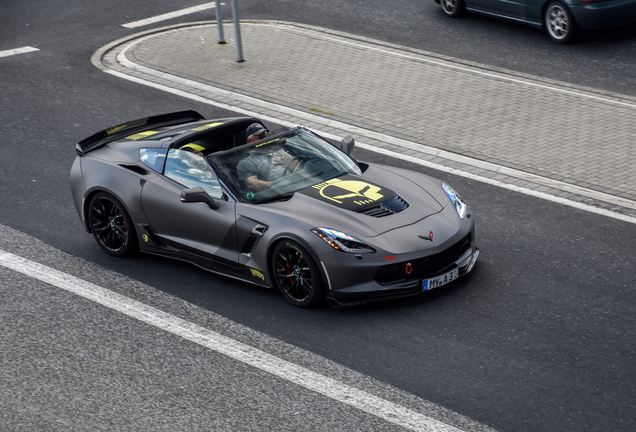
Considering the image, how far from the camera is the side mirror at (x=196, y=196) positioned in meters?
7.36

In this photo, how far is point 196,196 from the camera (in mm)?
7359

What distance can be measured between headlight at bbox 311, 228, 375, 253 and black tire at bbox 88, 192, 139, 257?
219cm

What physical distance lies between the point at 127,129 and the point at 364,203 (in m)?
3.00

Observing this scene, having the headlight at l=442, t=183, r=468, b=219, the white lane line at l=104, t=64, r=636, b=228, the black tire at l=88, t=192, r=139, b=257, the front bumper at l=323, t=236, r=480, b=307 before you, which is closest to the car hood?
the headlight at l=442, t=183, r=468, b=219

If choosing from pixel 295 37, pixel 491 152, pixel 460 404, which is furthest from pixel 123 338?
pixel 295 37

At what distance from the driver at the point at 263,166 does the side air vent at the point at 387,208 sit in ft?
3.20

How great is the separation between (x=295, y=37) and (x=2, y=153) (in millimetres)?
6481

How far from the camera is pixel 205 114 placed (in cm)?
1219

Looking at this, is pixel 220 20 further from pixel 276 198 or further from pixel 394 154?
pixel 276 198

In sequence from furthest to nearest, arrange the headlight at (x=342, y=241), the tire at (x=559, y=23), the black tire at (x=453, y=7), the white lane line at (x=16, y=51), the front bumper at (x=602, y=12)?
the black tire at (x=453, y=7) → the white lane line at (x=16, y=51) → the tire at (x=559, y=23) → the front bumper at (x=602, y=12) → the headlight at (x=342, y=241)

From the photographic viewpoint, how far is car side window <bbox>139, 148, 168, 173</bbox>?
26.2ft

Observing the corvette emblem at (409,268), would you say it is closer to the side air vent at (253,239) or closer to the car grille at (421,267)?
the car grille at (421,267)

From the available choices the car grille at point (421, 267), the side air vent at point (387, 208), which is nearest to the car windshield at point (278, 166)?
the side air vent at point (387, 208)

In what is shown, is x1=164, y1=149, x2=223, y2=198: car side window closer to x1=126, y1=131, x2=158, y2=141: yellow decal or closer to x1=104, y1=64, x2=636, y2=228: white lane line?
x1=126, y1=131, x2=158, y2=141: yellow decal
